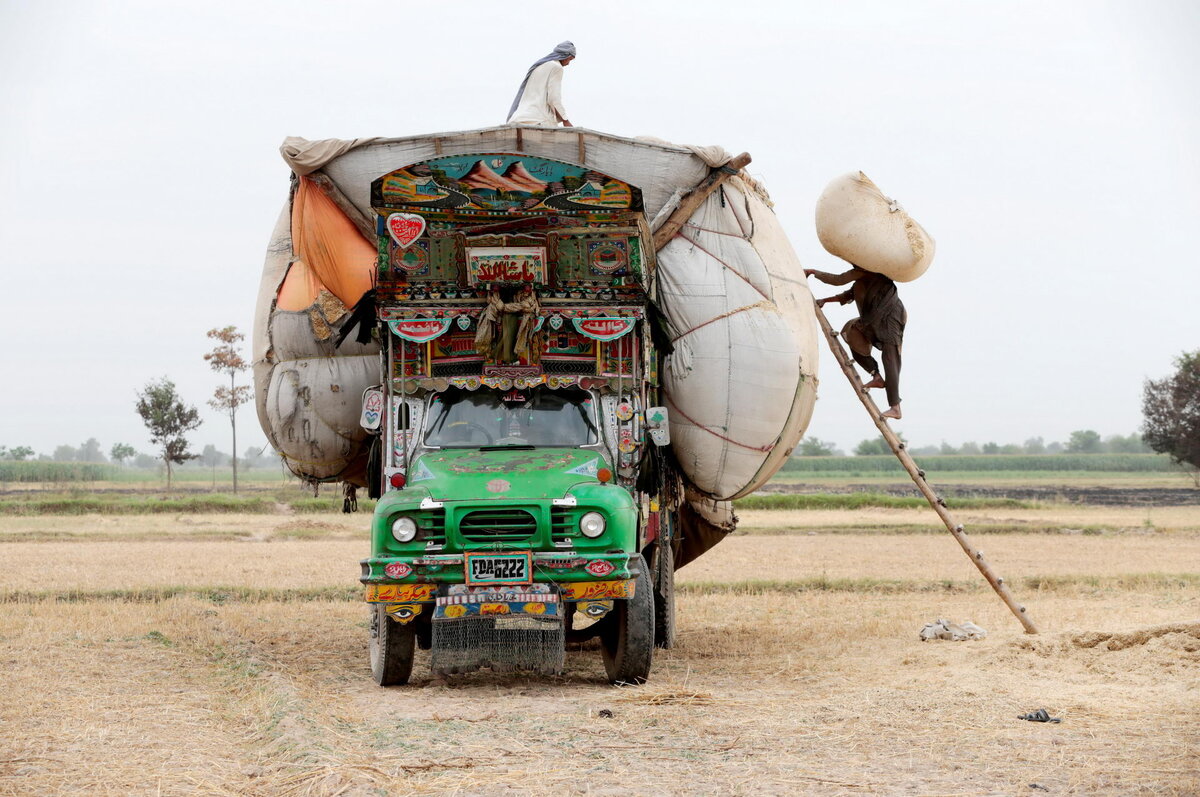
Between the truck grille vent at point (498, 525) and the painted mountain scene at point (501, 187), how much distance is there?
110 inches

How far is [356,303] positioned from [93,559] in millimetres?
14981

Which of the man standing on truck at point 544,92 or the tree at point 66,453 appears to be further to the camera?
the tree at point 66,453

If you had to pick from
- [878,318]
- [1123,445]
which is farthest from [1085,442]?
[878,318]

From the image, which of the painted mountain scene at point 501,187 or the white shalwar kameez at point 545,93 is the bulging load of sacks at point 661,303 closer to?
the painted mountain scene at point 501,187

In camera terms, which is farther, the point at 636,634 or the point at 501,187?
the point at 501,187

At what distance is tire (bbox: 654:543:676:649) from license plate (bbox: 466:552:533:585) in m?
3.01

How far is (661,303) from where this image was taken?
1205 cm

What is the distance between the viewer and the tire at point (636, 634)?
10.2m

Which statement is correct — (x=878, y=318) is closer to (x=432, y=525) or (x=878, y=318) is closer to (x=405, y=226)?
(x=405, y=226)

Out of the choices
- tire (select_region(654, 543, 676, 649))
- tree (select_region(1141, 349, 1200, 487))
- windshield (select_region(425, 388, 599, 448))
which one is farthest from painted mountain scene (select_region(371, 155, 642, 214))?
tree (select_region(1141, 349, 1200, 487))

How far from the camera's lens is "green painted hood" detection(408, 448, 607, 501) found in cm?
988

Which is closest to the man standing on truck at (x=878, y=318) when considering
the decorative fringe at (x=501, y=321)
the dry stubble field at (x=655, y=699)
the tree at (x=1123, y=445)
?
the dry stubble field at (x=655, y=699)

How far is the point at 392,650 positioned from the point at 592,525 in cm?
192

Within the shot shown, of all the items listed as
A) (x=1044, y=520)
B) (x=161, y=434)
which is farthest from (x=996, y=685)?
(x=161, y=434)
